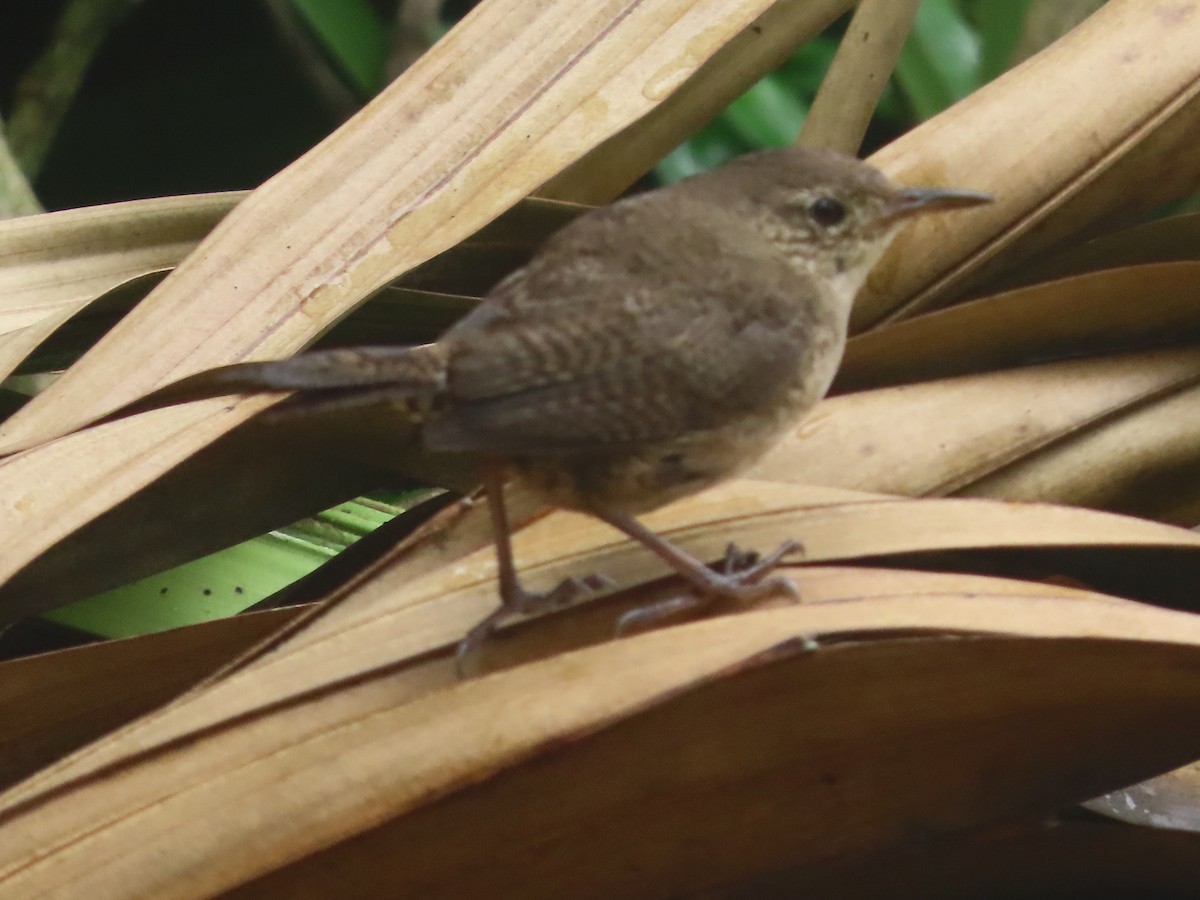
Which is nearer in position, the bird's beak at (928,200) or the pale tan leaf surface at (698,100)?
the bird's beak at (928,200)

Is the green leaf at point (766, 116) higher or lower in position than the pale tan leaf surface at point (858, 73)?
higher

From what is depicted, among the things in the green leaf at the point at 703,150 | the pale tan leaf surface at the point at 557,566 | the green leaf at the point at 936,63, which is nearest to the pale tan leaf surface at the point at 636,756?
the pale tan leaf surface at the point at 557,566

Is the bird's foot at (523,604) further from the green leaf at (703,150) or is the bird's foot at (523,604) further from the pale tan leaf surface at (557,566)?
the green leaf at (703,150)

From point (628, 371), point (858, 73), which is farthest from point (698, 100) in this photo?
point (628, 371)

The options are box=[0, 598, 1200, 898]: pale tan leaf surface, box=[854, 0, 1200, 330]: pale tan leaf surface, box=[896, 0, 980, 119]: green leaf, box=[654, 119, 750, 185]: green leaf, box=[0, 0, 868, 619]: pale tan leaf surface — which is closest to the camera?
box=[0, 598, 1200, 898]: pale tan leaf surface

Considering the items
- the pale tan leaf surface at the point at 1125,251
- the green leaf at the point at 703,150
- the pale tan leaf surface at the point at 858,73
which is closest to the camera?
the pale tan leaf surface at the point at 1125,251

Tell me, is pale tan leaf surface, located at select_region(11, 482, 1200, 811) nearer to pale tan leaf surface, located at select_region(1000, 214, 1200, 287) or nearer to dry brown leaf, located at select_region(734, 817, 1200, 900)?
dry brown leaf, located at select_region(734, 817, 1200, 900)

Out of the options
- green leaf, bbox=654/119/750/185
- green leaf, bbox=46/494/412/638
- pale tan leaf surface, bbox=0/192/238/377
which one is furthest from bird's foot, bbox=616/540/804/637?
green leaf, bbox=654/119/750/185
